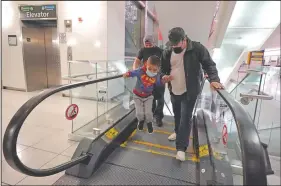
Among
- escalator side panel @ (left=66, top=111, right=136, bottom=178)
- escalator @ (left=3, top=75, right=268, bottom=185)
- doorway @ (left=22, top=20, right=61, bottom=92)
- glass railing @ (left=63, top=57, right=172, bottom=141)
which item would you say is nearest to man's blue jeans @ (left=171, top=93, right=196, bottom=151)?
escalator @ (left=3, top=75, right=268, bottom=185)

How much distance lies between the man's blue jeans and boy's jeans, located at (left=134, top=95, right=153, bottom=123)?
0.25 metres

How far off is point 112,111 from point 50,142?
101 centimetres

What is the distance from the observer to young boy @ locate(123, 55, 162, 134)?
169 cm

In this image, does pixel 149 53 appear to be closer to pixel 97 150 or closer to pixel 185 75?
pixel 185 75

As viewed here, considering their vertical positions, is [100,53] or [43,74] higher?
[100,53]

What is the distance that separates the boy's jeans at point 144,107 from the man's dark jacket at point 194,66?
375 millimetres

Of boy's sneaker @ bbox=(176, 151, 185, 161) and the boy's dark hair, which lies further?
boy's sneaker @ bbox=(176, 151, 185, 161)

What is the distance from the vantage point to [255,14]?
1.94 metres

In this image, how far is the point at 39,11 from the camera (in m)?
4.21

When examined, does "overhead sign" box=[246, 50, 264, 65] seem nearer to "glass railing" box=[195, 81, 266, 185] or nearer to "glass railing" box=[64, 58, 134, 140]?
"glass railing" box=[195, 81, 266, 185]

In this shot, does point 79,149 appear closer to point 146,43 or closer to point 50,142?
point 50,142

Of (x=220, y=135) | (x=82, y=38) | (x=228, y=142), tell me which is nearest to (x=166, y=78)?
(x=228, y=142)

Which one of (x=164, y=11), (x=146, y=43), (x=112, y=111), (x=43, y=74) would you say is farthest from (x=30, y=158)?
(x=43, y=74)

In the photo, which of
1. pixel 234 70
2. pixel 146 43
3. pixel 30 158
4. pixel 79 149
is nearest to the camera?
pixel 146 43
